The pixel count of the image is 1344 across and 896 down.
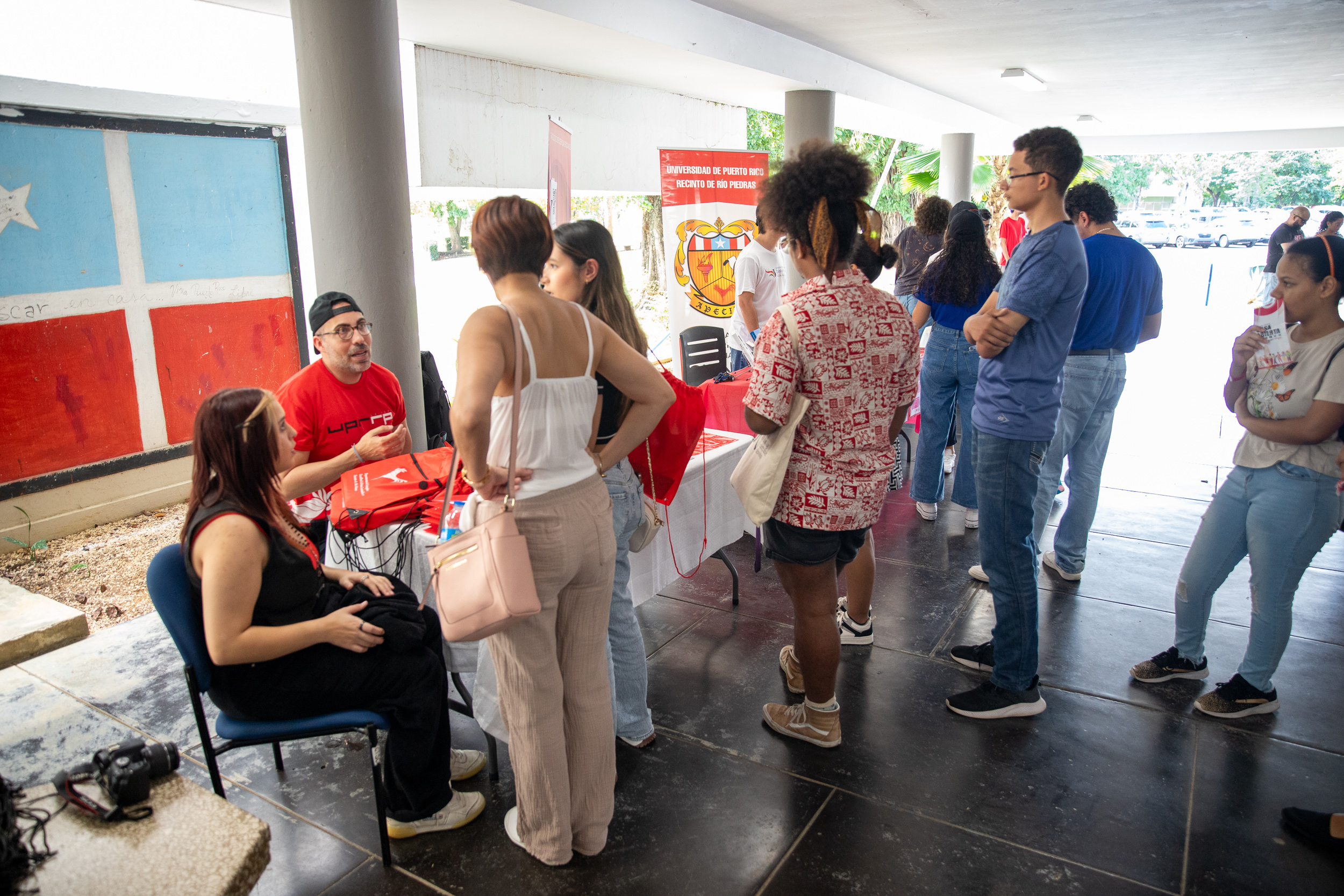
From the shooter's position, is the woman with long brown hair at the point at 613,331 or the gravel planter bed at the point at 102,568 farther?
the gravel planter bed at the point at 102,568

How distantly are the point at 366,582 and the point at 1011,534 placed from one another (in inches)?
76.5

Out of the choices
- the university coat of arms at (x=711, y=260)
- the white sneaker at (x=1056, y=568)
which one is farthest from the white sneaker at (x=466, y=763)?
the university coat of arms at (x=711, y=260)

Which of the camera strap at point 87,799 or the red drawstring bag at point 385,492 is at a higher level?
the red drawstring bag at point 385,492

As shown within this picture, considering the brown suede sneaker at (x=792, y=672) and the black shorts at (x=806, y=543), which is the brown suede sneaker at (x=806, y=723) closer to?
the brown suede sneaker at (x=792, y=672)

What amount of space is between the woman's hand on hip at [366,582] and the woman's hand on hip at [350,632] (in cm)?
21

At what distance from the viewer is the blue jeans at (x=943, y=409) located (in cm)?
428

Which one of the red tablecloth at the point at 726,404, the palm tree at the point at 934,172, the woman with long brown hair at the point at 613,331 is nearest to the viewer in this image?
the woman with long brown hair at the point at 613,331

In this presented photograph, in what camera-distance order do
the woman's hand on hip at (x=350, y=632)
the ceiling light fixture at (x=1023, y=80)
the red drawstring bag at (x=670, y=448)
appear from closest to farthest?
the woman's hand on hip at (x=350, y=632), the red drawstring bag at (x=670, y=448), the ceiling light fixture at (x=1023, y=80)

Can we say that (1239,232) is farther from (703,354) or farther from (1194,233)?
(703,354)

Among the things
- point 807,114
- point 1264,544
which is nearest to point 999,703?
point 1264,544

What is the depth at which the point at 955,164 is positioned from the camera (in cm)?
1077

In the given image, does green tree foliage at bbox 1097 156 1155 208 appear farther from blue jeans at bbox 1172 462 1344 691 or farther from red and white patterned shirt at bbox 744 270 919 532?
red and white patterned shirt at bbox 744 270 919 532

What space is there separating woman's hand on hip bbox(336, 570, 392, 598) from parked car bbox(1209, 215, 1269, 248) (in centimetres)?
3520

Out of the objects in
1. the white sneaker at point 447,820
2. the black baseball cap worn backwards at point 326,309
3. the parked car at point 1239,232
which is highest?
the parked car at point 1239,232
